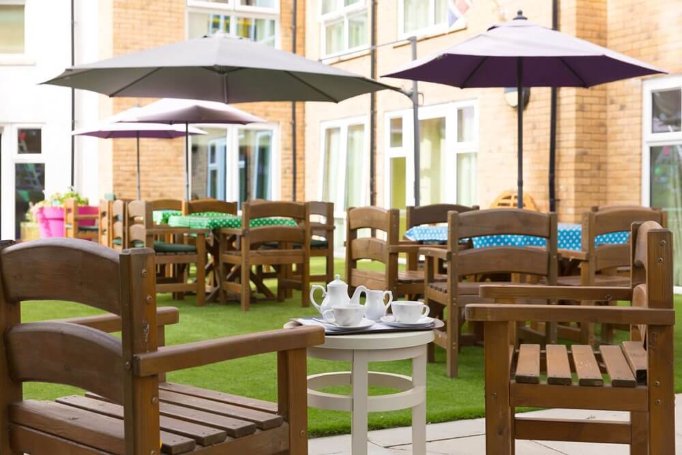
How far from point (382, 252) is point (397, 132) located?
796 centimetres

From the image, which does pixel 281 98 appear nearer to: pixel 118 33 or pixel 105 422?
pixel 105 422

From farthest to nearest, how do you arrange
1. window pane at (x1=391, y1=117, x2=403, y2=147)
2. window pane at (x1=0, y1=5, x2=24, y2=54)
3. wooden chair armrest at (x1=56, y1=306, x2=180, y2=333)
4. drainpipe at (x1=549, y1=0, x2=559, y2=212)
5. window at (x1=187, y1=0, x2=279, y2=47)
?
window pane at (x1=0, y1=5, x2=24, y2=54), window at (x1=187, y1=0, x2=279, y2=47), window pane at (x1=391, y1=117, x2=403, y2=147), drainpipe at (x1=549, y1=0, x2=559, y2=212), wooden chair armrest at (x1=56, y1=306, x2=180, y2=333)

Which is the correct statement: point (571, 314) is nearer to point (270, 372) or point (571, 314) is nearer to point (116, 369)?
point (116, 369)

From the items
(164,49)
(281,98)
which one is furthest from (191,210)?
(164,49)

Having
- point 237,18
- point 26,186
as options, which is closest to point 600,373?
point 237,18

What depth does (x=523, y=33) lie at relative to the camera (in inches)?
239

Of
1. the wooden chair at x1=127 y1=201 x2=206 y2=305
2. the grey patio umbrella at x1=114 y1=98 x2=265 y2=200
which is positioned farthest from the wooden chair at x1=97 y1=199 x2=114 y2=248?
the wooden chair at x1=127 y1=201 x2=206 y2=305

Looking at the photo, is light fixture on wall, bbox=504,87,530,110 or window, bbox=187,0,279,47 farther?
window, bbox=187,0,279,47

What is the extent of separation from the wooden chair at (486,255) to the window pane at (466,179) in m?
6.80

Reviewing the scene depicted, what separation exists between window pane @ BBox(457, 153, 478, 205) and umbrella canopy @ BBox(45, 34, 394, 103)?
509cm

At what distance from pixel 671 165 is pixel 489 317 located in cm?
711

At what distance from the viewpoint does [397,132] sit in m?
13.5

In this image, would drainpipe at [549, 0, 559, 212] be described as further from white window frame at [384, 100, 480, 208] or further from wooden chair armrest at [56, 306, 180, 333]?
wooden chair armrest at [56, 306, 180, 333]

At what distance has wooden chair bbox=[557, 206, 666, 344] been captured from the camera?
17.7ft
